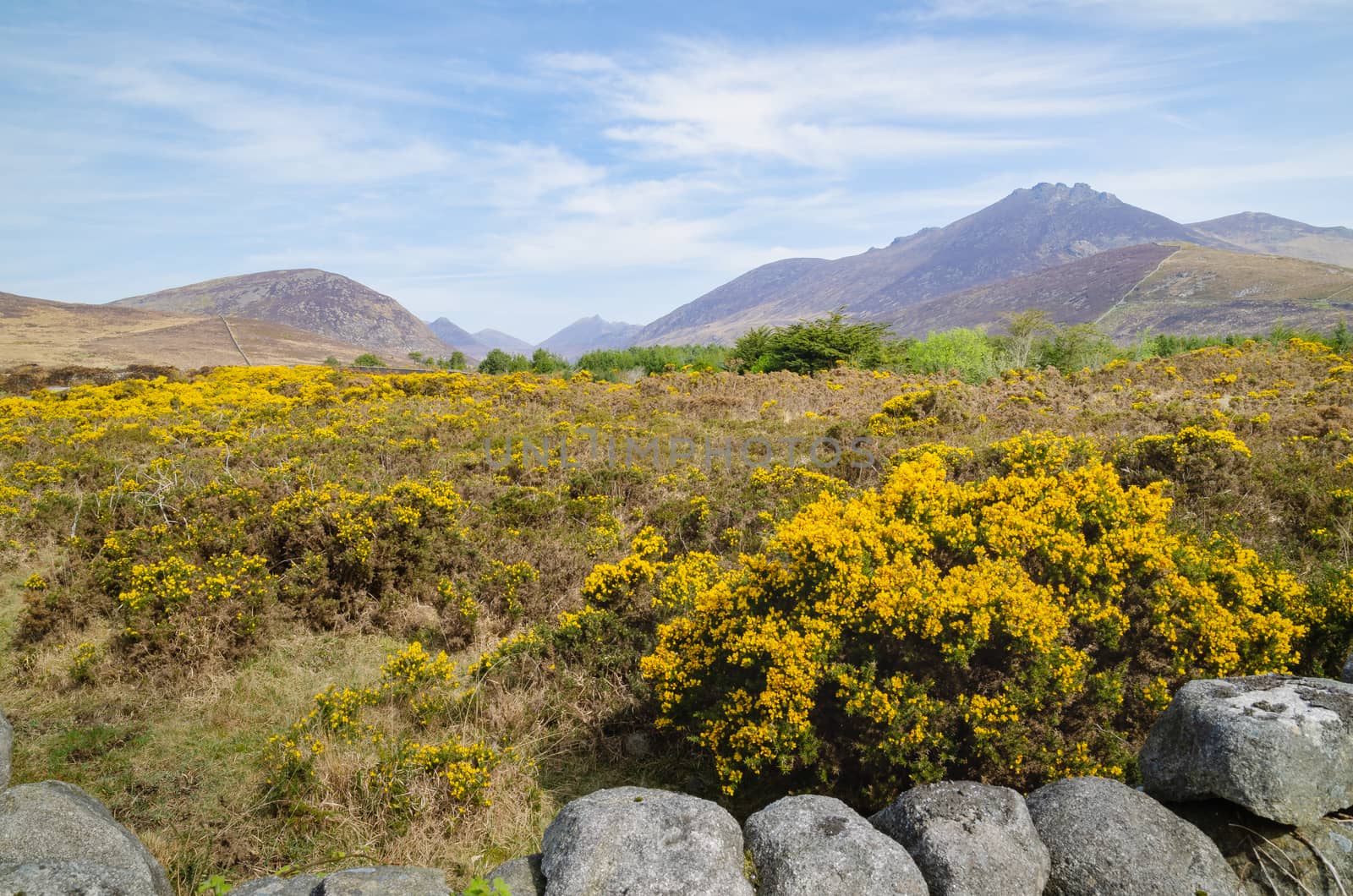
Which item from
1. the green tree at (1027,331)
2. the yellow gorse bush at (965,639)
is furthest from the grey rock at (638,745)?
the green tree at (1027,331)

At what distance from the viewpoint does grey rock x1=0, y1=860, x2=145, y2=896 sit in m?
2.58

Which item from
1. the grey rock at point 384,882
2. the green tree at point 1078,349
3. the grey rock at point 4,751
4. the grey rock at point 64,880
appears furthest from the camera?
the green tree at point 1078,349

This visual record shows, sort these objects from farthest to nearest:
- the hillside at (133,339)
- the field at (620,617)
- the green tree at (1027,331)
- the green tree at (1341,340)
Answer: the hillside at (133,339) < the green tree at (1027,331) < the green tree at (1341,340) < the field at (620,617)

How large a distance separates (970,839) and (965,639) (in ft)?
3.80

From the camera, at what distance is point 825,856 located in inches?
116

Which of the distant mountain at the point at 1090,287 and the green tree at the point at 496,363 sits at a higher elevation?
the distant mountain at the point at 1090,287

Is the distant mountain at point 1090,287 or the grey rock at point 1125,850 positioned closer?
the grey rock at point 1125,850

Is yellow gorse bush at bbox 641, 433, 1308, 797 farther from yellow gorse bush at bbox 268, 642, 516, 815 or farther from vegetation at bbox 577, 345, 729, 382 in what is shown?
vegetation at bbox 577, 345, 729, 382

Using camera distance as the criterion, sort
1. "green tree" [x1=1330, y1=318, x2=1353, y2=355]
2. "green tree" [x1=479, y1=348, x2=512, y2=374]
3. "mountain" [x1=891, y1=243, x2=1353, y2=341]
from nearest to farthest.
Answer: "green tree" [x1=1330, y1=318, x2=1353, y2=355] → "green tree" [x1=479, y1=348, x2=512, y2=374] → "mountain" [x1=891, y1=243, x2=1353, y2=341]

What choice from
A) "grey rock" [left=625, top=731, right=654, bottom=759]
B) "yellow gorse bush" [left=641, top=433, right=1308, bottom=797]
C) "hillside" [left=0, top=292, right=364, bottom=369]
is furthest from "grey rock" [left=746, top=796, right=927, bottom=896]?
"hillside" [left=0, top=292, right=364, bottom=369]

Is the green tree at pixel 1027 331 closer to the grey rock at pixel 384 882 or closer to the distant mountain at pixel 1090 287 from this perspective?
the grey rock at pixel 384 882

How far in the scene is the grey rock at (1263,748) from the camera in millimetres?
2959

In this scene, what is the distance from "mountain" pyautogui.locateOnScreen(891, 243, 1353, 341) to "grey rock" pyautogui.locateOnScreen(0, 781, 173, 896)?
102085 millimetres

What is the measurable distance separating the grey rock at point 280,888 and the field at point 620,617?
3.08 ft
